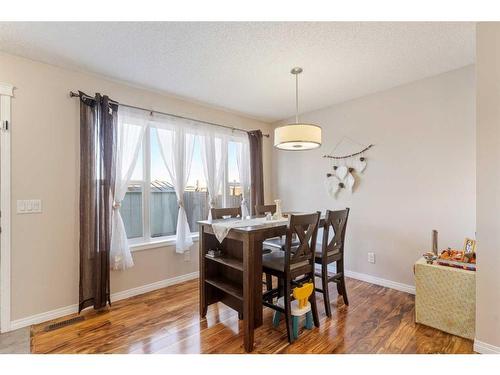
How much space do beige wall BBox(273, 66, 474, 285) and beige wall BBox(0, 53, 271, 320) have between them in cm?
308

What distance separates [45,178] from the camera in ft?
7.68

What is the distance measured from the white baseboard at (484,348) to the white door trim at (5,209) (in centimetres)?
376

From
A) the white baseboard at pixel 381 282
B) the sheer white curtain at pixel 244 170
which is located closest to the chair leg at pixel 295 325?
the white baseboard at pixel 381 282

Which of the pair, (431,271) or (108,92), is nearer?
(431,271)

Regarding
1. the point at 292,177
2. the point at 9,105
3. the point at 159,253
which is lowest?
the point at 159,253

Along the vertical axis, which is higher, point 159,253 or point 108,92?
point 108,92

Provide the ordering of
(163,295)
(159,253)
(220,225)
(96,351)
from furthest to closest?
(159,253)
(163,295)
(220,225)
(96,351)

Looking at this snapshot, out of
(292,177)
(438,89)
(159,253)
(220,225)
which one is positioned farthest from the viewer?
(292,177)

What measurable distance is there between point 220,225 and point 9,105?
211 cm

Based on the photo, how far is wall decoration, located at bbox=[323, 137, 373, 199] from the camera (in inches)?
129

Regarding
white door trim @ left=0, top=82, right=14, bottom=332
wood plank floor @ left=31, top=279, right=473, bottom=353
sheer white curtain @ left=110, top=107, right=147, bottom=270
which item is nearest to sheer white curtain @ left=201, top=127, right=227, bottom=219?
sheer white curtain @ left=110, top=107, right=147, bottom=270
